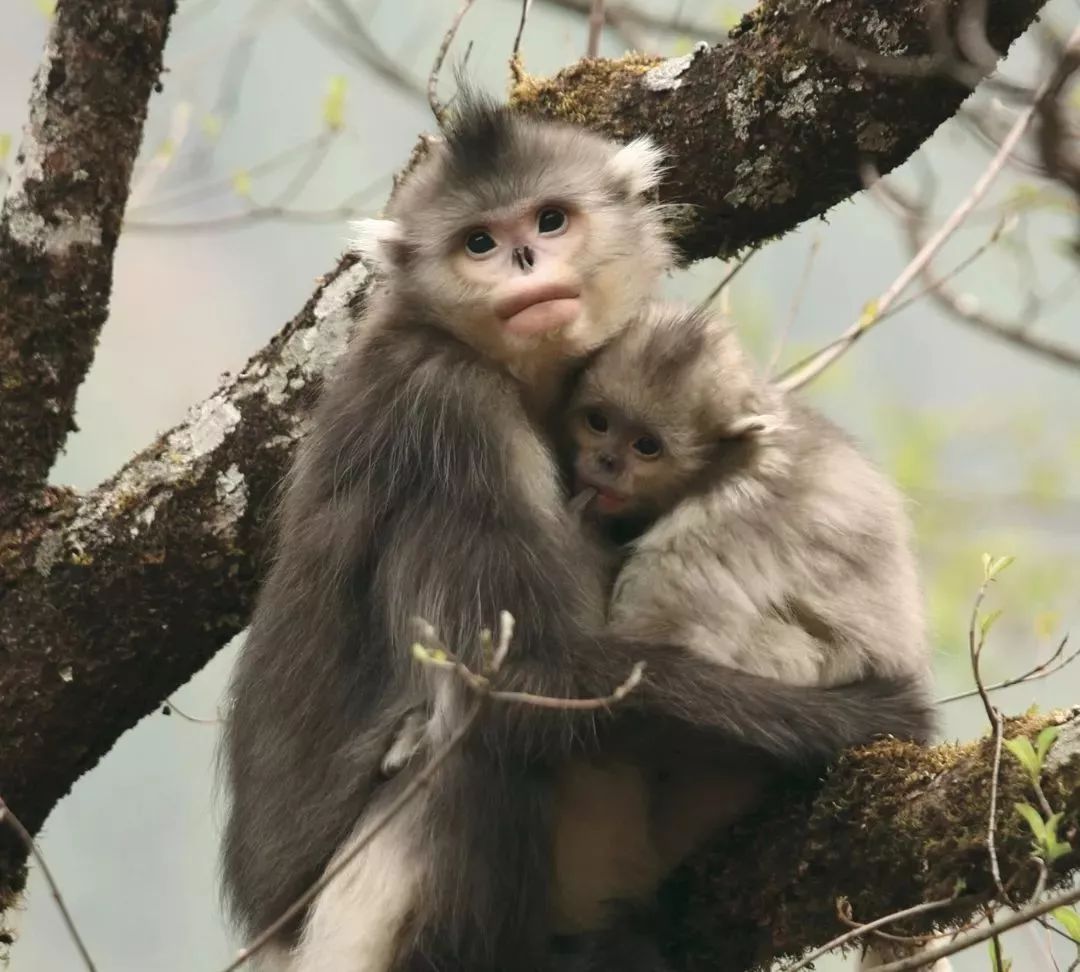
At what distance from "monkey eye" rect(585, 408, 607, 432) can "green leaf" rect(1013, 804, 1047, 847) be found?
1352mm

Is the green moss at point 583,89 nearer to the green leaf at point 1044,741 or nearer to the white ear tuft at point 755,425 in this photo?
the white ear tuft at point 755,425

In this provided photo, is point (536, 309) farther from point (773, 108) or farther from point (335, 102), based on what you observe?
point (335, 102)

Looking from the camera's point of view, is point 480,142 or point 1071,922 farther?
point 480,142

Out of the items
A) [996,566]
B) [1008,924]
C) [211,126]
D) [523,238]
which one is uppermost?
[211,126]

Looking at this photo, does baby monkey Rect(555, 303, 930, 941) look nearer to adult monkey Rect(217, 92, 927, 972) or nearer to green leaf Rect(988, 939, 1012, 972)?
adult monkey Rect(217, 92, 927, 972)

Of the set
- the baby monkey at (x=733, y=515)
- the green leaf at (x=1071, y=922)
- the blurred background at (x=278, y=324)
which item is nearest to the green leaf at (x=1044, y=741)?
the green leaf at (x=1071, y=922)

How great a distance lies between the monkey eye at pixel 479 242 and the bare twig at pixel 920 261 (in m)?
0.80

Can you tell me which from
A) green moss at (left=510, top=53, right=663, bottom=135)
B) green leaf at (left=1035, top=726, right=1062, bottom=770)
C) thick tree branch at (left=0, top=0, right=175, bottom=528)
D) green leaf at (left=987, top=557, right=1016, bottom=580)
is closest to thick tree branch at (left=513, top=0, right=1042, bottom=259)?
green moss at (left=510, top=53, right=663, bottom=135)

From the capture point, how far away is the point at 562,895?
3434mm

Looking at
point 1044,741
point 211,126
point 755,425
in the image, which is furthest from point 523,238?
point 211,126

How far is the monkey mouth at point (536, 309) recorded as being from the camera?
3570 millimetres

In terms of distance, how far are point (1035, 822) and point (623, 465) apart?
4.43 ft

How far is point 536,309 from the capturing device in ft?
11.8

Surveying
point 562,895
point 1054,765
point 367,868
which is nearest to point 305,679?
point 367,868
